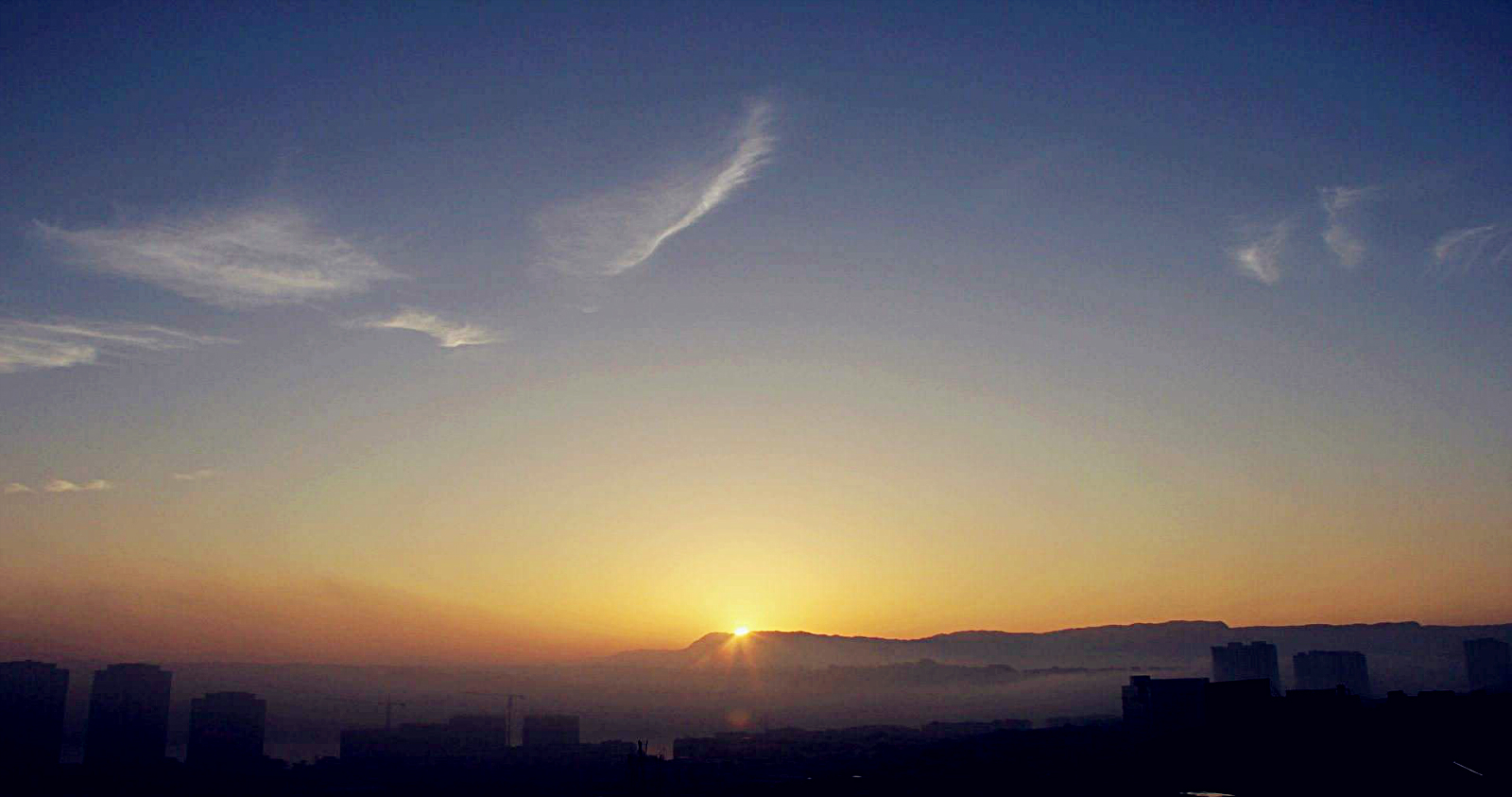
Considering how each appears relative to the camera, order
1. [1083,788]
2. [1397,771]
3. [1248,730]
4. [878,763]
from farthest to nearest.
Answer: [878,763]
[1248,730]
[1083,788]
[1397,771]

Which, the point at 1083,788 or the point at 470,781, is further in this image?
the point at 470,781

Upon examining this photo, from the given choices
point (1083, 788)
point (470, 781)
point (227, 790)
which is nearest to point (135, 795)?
point (227, 790)

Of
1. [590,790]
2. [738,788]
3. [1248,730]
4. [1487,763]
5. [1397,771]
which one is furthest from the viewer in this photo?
[590,790]

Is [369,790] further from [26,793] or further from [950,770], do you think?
[950,770]

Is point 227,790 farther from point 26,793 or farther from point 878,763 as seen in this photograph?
point 878,763

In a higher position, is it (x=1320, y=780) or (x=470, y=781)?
(x=1320, y=780)

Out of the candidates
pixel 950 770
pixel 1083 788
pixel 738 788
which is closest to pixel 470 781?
pixel 738 788

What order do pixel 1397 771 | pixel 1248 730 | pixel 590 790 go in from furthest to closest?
1. pixel 590 790
2. pixel 1248 730
3. pixel 1397 771

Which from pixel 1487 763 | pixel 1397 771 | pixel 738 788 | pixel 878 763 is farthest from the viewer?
pixel 878 763

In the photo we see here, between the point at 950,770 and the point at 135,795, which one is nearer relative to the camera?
the point at 950,770
